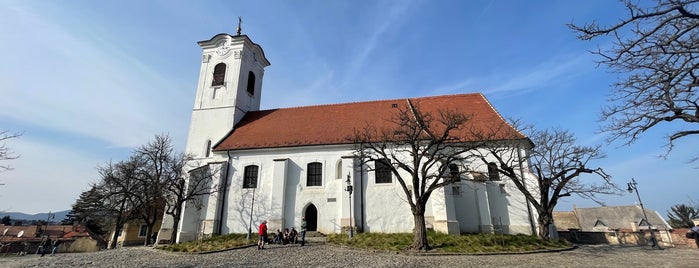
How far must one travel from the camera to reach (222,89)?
2455cm

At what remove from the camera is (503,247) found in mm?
13023

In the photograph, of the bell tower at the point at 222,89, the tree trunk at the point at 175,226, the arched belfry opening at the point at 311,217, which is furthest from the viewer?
the bell tower at the point at 222,89

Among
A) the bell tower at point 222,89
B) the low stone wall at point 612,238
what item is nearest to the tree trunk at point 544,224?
the low stone wall at point 612,238

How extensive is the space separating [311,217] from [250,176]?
15.7 feet

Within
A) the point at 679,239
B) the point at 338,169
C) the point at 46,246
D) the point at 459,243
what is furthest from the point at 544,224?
the point at 46,246

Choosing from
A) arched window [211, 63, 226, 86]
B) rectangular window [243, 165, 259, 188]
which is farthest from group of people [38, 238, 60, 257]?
arched window [211, 63, 226, 86]

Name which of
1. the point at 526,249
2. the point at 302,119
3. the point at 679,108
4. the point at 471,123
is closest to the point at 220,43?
the point at 302,119

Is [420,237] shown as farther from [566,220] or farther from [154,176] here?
[566,220]

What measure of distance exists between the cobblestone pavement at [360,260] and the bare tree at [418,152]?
228 cm

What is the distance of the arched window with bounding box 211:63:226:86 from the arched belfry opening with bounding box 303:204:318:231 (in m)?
12.2

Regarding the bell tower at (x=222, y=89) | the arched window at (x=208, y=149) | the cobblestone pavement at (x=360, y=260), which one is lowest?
the cobblestone pavement at (x=360, y=260)

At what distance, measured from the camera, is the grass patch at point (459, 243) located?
508 inches

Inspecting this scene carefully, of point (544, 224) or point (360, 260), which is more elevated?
point (544, 224)

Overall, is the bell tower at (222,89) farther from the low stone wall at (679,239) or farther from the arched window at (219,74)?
the low stone wall at (679,239)
